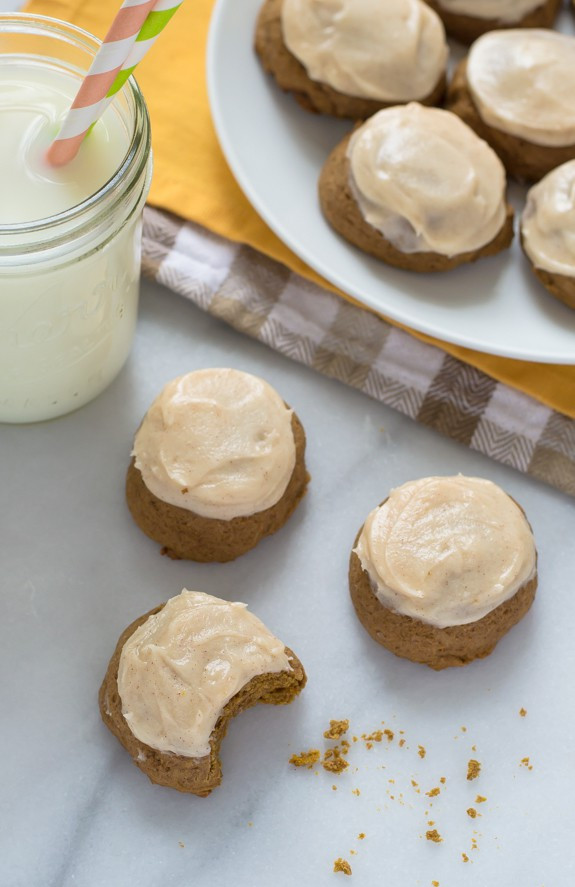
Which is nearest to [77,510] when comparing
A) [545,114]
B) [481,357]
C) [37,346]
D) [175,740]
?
[37,346]

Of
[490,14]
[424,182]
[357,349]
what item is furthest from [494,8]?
[357,349]

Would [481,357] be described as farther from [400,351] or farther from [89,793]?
[89,793]

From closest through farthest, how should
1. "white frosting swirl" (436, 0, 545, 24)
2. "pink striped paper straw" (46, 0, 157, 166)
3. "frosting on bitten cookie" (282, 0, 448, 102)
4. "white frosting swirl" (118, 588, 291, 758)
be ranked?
"pink striped paper straw" (46, 0, 157, 166)
"white frosting swirl" (118, 588, 291, 758)
"frosting on bitten cookie" (282, 0, 448, 102)
"white frosting swirl" (436, 0, 545, 24)

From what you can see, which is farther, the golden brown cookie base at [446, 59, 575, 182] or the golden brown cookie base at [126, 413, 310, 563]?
the golden brown cookie base at [446, 59, 575, 182]

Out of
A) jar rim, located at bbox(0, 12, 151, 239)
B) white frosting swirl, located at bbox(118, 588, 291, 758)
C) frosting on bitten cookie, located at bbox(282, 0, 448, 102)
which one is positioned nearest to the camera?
jar rim, located at bbox(0, 12, 151, 239)

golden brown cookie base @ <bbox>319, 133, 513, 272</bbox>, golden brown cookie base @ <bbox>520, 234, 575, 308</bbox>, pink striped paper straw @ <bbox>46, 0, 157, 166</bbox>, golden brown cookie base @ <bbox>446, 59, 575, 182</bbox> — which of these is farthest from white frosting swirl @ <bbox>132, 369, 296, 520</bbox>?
golden brown cookie base @ <bbox>446, 59, 575, 182</bbox>

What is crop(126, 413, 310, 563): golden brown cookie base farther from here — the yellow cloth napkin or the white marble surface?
the yellow cloth napkin

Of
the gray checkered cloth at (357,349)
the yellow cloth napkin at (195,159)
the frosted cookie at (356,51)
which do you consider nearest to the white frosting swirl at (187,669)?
the gray checkered cloth at (357,349)

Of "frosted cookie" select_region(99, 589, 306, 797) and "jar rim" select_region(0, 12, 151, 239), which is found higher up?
"jar rim" select_region(0, 12, 151, 239)
